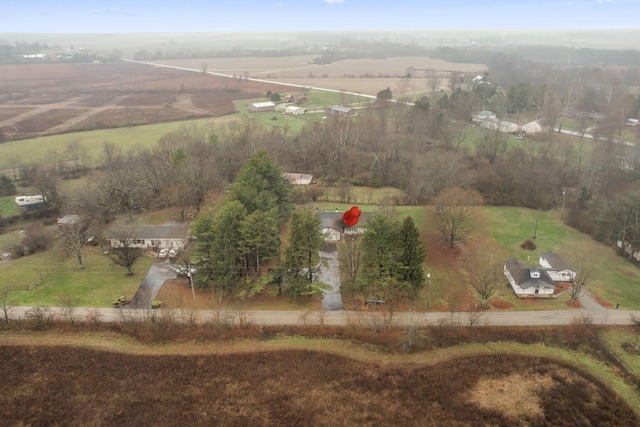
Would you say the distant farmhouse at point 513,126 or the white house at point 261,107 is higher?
the white house at point 261,107

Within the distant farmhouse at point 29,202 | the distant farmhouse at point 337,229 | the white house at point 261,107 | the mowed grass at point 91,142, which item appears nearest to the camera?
the distant farmhouse at point 337,229

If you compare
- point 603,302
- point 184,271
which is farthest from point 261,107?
point 603,302

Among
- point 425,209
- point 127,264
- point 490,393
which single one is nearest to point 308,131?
point 425,209

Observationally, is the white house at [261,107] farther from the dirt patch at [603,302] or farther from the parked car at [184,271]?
the dirt patch at [603,302]

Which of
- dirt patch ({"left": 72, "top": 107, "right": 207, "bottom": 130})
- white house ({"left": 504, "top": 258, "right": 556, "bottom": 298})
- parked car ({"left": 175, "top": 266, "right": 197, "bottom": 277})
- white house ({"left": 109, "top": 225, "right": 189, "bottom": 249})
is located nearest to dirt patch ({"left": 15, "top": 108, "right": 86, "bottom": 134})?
dirt patch ({"left": 72, "top": 107, "right": 207, "bottom": 130})

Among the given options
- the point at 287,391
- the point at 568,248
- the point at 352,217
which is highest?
the point at 352,217

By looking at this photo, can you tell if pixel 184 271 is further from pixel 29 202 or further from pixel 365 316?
pixel 29 202

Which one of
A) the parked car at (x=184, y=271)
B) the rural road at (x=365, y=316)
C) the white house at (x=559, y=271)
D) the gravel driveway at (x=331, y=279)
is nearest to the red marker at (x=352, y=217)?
the gravel driveway at (x=331, y=279)

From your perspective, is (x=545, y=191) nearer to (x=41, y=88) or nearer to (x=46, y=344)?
(x=46, y=344)
